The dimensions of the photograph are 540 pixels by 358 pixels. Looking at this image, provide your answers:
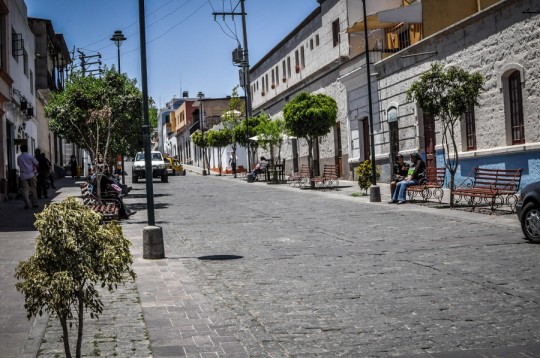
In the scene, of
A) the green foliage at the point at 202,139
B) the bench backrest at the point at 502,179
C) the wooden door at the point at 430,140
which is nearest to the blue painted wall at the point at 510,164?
the bench backrest at the point at 502,179

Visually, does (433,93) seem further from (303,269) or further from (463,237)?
(303,269)

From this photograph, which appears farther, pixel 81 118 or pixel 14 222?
pixel 81 118

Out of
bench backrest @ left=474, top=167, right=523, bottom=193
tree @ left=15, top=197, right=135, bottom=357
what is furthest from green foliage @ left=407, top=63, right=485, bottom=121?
tree @ left=15, top=197, right=135, bottom=357

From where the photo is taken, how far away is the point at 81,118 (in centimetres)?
1933

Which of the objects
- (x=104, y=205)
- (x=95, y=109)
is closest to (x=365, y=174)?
(x=95, y=109)

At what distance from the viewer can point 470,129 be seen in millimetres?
20500

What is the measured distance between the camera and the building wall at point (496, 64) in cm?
1697

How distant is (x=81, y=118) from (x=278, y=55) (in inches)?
1087

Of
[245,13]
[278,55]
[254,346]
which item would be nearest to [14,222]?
[254,346]

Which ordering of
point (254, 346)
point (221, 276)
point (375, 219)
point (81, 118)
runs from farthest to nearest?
point (81, 118), point (375, 219), point (221, 276), point (254, 346)

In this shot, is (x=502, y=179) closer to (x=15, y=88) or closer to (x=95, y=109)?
(x=95, y=109)

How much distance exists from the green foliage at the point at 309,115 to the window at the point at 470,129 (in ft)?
23.1

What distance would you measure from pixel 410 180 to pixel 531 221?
8413 mm

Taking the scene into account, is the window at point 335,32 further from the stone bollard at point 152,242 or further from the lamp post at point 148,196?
the stone bollard at point 152,242
